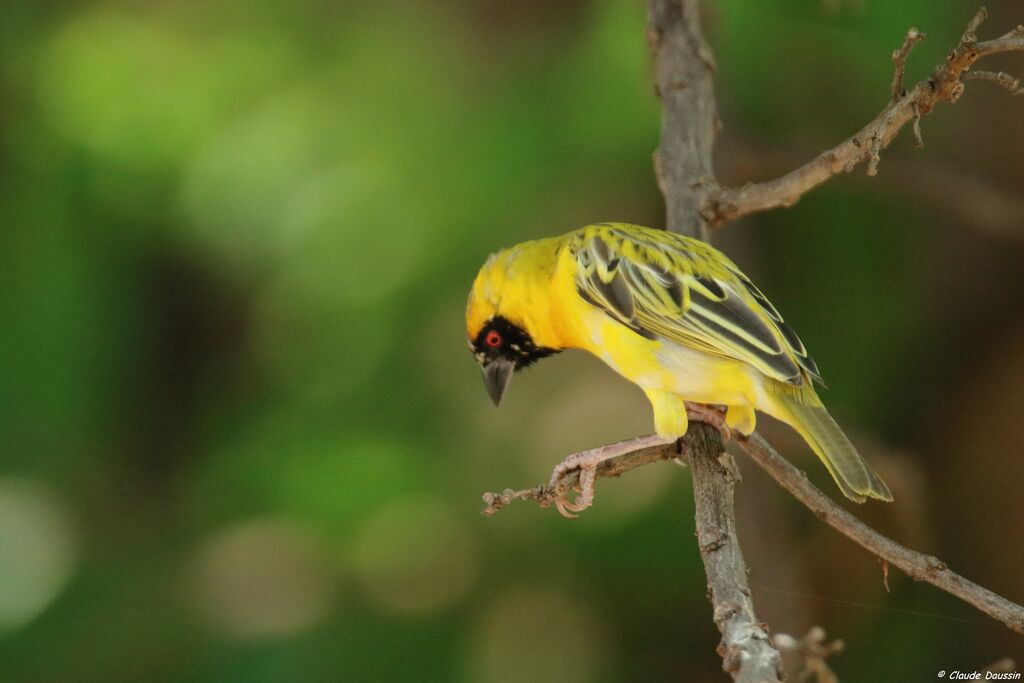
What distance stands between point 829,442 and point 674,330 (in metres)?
0.50

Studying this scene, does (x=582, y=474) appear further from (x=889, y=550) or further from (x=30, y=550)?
(x=30, y=550)

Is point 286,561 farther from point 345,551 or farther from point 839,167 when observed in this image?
point 839,167

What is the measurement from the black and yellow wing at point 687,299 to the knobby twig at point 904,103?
0.26 m

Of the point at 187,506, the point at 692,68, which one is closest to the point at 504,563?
the point at 187,506

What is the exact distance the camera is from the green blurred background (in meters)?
4.18

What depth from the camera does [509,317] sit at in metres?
3.37

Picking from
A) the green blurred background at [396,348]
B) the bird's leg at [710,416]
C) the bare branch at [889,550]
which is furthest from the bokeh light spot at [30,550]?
the bare branch at [889,550]

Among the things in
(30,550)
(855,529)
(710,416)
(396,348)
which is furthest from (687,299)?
(30,550)

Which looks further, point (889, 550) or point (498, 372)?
point (498, 372)

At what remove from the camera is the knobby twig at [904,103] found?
2.14 m

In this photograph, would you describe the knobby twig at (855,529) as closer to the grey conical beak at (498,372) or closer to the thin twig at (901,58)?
the grey conical beak at (498,372)

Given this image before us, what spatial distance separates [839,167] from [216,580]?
294 cm

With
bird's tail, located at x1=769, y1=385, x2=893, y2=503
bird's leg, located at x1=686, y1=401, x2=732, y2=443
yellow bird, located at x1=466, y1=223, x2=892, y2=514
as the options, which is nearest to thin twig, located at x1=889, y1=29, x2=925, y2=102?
yellow bird, located at x1=466, y1=223, x2=892, y2=514

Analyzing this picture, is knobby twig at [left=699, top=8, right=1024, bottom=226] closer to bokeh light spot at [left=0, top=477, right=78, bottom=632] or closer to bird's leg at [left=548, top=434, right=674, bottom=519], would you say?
bird's leg at [left=548, top=434, right=674, bottom=519]
